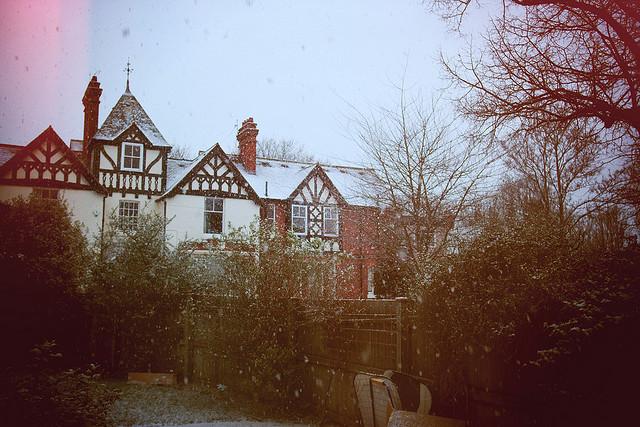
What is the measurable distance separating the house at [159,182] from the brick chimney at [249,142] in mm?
52

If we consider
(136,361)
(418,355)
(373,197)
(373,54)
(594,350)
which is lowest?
(136,361)

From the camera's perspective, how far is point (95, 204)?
2505 cm

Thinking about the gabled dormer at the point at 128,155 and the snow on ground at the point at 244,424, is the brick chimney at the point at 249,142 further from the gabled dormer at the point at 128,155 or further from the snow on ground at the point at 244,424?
the snow on ground at the point at 244,424

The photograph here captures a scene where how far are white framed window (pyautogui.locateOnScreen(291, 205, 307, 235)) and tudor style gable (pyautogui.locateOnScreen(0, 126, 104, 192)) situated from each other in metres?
9.13

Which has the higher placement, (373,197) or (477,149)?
(477,149)

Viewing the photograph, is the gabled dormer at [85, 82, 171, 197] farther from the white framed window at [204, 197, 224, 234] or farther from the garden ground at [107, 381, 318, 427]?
the garden ground at [107, 381, 318, 427]

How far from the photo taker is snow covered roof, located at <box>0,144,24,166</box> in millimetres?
25328

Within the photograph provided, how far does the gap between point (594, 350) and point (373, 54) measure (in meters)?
10.1

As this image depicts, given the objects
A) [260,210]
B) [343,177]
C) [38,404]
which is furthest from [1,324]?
[343,177]

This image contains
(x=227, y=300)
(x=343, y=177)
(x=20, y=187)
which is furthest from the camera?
(x=343, y=177)

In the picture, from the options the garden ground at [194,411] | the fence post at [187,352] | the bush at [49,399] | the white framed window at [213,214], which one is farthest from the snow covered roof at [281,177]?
the bush at [49,399]

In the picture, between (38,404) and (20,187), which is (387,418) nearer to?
(38,404)

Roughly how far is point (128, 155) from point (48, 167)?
11.1ft

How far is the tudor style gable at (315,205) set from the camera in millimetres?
29391
